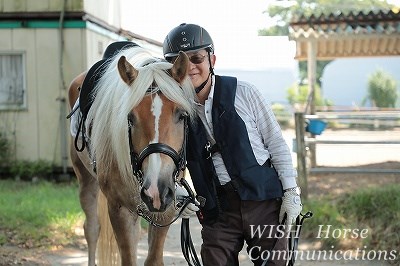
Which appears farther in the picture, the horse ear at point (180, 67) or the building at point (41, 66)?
the building at point (41, 66)

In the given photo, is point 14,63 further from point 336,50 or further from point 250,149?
point 250,149

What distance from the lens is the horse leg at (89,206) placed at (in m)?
5.25

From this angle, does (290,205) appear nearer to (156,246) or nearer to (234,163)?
(234,163)

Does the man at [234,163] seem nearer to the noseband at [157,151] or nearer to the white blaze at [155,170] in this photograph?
the noseband at [157,151]

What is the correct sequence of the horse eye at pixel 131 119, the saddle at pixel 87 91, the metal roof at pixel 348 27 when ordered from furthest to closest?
the metal roof at pixel 348 27 < the saddle at pixel 87 91 < the horse eye at pixel 131 119

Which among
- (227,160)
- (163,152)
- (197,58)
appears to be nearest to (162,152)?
(163,152)

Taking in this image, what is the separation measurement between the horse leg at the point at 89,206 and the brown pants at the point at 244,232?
2084 millimetres

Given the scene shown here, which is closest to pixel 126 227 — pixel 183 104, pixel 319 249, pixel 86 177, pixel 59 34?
pixel 183 104

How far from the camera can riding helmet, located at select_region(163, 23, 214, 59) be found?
3.31 metres

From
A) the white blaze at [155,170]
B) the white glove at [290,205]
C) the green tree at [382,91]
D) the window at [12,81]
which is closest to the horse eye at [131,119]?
the white blaze at [155,170]

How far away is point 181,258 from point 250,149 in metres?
2.90

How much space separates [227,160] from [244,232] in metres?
0.41

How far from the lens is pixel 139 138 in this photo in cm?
313

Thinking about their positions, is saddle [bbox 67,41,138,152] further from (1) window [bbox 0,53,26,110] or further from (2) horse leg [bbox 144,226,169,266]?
(1) window [bbox 0,53,26,110]
